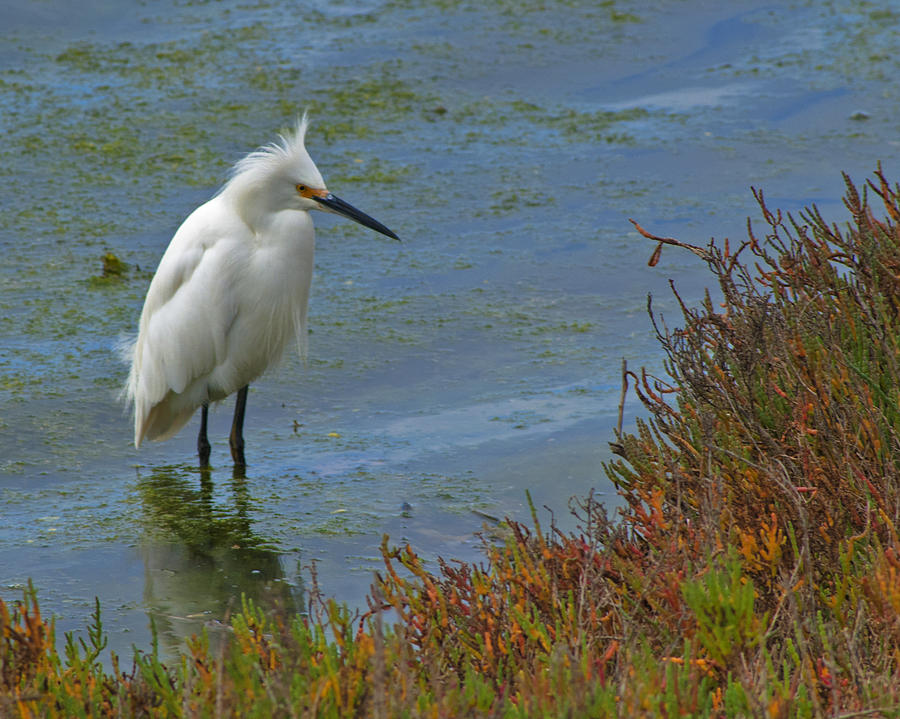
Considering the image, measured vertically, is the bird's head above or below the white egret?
above

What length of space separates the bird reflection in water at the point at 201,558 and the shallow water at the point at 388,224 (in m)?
0.01

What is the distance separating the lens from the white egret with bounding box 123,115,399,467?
5172 millimetres

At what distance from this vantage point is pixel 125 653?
349 centimetres

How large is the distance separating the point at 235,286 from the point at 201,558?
1.43 metres

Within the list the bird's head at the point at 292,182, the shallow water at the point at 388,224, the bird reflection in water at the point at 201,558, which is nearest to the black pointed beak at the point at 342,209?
the bird's head at the point at 292,182

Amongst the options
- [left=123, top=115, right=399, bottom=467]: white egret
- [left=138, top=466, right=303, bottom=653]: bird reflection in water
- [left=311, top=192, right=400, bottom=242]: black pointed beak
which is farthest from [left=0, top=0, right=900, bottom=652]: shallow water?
[left=311, top=192, right=400, bottom=242]: black pointed beak

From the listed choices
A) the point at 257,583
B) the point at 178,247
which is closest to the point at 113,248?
the point at 178,247

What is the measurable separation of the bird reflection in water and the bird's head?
3.83 feet

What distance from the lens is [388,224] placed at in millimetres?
7613

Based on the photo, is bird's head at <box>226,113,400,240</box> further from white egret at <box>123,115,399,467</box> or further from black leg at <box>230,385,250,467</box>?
black leg at <box>230,385,250,467</box>

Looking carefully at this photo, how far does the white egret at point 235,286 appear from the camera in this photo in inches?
204

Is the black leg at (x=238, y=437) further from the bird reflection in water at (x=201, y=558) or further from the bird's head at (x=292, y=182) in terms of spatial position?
the bird's head at (x=292, y=182)

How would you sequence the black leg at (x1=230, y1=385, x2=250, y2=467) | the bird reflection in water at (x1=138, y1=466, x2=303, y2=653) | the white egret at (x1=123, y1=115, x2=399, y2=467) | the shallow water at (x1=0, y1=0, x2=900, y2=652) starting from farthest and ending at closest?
the white egret at (x1=123, y1=115, x2=399, y2=467) → the black leg at (x1=230, y1=385, x2=250, y2=467) → the shallow water at (x1=0, y1=0, x2=900, y2=652) → the bird reflection in water at (x1=138, y1=466, x2=303, y2=653)

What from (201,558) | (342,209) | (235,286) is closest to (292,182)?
(342,209)
